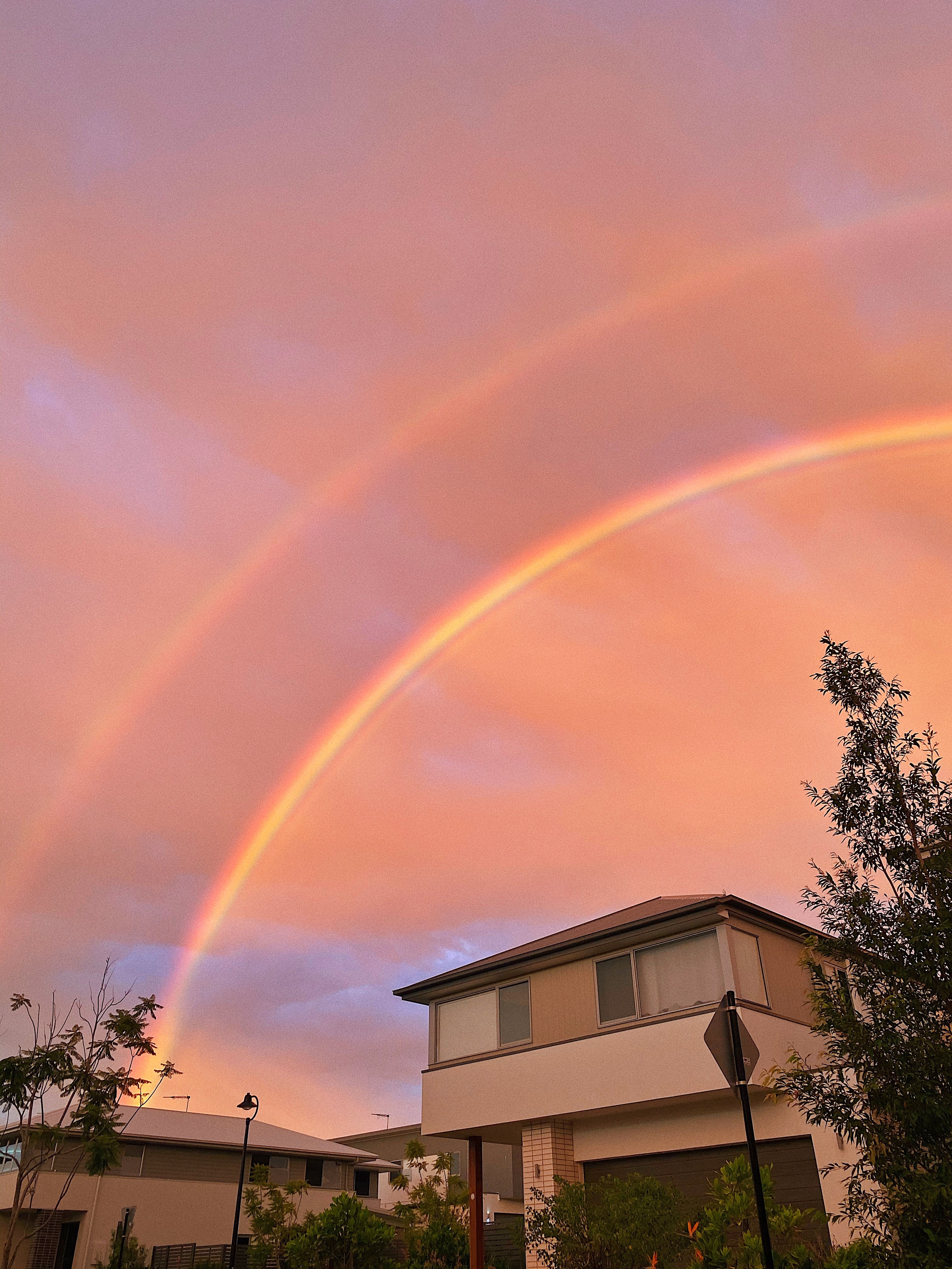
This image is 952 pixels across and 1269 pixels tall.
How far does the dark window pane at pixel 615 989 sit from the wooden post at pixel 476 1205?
220 inches

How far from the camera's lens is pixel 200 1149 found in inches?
1483

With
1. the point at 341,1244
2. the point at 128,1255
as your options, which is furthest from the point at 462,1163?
the point at 341,1244

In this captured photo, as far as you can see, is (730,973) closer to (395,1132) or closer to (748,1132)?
(748,1132)

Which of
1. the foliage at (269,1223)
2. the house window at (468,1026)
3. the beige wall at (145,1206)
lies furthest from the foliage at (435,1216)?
the beige wall at (145,1206)

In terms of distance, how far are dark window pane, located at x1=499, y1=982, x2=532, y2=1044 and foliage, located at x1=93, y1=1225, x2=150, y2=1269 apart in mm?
16622

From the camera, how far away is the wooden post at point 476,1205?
74.9 feet

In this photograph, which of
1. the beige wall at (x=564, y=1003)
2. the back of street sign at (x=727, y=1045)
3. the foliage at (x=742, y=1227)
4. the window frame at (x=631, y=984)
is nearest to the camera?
the back of street sign at (x=727, y=1045)

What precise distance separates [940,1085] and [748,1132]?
1.81 metres

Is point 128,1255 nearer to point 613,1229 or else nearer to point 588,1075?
point 588,1075

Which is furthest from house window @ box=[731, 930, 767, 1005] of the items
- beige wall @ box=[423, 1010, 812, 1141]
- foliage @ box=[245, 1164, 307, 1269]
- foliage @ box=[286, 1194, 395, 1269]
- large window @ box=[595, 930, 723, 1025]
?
foliage @ box=[245, 1164, 307, 1269]

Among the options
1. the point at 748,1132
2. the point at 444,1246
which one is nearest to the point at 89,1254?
the point at 444,1246

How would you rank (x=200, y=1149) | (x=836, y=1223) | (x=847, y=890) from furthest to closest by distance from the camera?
1. (x=200, y=1149)
2. (x=836, y=1223)
3. (x=847, y=890)

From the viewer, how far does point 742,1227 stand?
1289 centimetres

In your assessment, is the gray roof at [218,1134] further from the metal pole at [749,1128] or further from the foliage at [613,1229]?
the metal pole at [749,1128]
